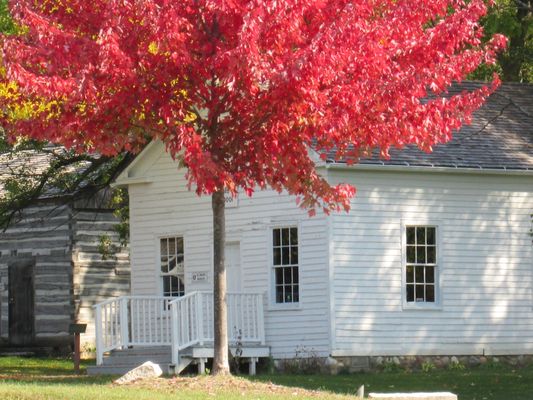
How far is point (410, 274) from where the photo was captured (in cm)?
2559

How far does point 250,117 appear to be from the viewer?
17.9 m

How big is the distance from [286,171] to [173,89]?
1.96 metres

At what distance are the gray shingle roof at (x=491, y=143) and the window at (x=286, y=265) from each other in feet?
7.27

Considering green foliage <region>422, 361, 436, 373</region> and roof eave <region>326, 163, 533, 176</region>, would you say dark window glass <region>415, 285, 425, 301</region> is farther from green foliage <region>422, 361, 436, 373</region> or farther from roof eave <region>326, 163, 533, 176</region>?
roof eave <region>326, 163, 533, 176</region>

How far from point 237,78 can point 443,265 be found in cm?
1005

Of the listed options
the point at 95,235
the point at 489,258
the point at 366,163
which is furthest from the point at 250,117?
the point at 95,235

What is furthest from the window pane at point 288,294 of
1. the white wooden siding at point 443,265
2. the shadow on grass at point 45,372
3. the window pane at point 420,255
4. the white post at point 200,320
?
the shadow on grass at point 45,372

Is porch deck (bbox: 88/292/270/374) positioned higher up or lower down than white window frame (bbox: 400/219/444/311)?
lower down

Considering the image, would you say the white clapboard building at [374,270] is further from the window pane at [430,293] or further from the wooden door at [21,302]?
the wooden door at [21,302]

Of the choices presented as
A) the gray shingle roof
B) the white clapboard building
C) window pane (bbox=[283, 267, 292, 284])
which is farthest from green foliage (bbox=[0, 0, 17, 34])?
the gray shingle roof

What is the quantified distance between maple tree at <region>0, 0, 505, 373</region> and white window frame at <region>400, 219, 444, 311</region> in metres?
6.75

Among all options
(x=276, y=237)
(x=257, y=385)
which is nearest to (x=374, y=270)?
(x=276, y=237)

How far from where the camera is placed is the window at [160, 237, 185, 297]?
2734 centimetres

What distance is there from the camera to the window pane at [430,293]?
2570 cm
